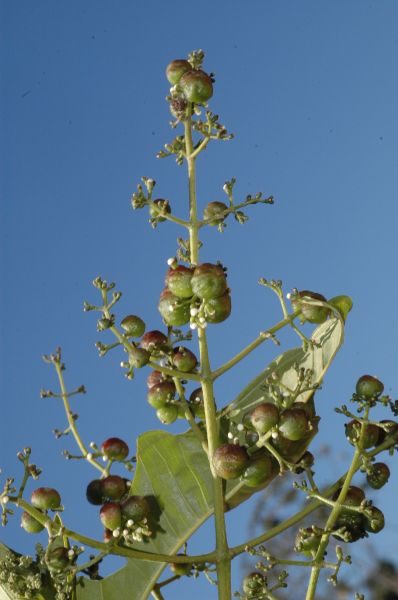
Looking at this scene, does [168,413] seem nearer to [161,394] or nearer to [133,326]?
[161,394]

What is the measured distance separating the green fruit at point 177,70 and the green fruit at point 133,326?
638 mm

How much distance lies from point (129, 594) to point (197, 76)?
134cm

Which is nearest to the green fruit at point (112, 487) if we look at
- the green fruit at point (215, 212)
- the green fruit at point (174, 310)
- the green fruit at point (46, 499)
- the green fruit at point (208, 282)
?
the green fruit at point (46, 499)

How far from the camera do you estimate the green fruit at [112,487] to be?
6.89ft

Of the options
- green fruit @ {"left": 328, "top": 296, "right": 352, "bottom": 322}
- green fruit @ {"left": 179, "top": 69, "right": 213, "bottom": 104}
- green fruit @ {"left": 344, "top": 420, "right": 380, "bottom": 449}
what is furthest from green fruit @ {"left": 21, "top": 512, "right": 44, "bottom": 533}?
green fruit @ {"left": 179, "top": 69, "right": 213, "bottom": 104}

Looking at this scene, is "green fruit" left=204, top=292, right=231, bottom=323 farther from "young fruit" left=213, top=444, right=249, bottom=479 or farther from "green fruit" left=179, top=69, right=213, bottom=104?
"green fruit" left=179, top=69, right=213, bottom=104

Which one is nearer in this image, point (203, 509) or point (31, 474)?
point (31, 474)

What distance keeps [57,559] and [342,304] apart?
92 cm

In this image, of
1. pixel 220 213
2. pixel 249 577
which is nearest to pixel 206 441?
pixel 249 577

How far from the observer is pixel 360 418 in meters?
2.02

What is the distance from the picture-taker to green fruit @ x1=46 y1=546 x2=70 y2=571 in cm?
194

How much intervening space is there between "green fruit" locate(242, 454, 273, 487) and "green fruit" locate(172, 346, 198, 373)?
0.26 metres

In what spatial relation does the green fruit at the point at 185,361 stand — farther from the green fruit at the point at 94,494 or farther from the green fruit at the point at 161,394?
the green fruit at the point at 94,494

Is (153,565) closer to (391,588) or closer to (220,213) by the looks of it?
(220,213)
